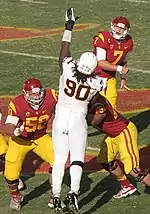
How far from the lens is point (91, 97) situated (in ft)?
28.4

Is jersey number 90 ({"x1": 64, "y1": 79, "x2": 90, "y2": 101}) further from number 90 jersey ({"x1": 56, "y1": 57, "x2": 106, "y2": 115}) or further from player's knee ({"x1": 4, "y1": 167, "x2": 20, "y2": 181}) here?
player's knee ({"x1": 4, "y1": 167, "x2": 20, "y2": 181})

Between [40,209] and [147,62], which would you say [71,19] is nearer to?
[40,209]

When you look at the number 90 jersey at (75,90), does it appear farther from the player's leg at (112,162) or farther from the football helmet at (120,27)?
the football helmet at (120,27)

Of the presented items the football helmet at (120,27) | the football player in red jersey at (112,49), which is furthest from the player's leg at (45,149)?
the football helmet at (120,27)

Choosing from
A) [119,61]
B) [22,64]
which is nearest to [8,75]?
[22,64]

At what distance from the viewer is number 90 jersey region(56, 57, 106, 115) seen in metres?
8.58

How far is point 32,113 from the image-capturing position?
29.3ft

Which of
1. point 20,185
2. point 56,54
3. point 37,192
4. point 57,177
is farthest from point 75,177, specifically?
point 56,54

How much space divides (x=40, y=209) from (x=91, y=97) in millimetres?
1249

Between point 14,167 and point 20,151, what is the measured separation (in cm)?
19

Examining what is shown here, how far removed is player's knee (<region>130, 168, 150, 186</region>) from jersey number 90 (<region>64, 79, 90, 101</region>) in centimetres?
108

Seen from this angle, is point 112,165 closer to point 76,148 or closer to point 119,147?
point 119,147

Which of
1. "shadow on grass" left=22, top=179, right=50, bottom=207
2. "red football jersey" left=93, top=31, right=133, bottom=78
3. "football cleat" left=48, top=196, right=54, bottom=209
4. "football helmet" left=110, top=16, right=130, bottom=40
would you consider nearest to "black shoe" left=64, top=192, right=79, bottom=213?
"football cleat" left=48, top=196, right=54, bottom=209

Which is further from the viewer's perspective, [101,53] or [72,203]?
[101,53]
